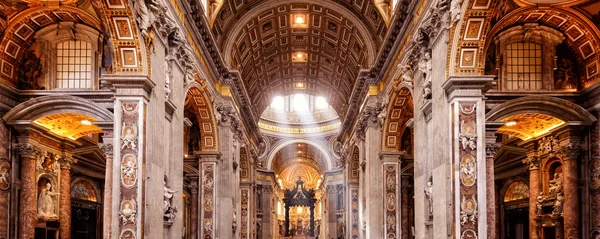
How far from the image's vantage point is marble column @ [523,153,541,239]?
18.4 meters

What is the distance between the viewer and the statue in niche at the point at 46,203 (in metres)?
17.0

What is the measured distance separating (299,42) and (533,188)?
15.9m

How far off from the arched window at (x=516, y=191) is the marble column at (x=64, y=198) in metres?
14.6

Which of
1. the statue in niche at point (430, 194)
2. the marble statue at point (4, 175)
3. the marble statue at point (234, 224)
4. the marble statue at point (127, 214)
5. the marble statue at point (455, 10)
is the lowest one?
the marble statue at point (234, 224)

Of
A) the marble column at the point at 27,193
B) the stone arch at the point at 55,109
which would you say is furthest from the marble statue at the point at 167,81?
the marble column at the point at 27,193

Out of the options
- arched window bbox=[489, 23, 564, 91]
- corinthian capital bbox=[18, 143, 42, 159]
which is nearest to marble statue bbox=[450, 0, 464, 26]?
arched window bbox=[489, 23, 564, 91]

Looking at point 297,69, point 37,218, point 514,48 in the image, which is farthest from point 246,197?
point 514,48

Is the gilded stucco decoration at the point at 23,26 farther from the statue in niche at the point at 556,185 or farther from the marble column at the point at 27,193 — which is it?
the statue in niche at the point at 556,185

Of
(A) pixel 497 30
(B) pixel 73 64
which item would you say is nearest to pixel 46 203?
(B) pixel 73 64

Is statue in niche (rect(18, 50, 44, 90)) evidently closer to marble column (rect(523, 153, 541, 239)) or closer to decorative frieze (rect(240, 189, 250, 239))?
marble column (rect(523, 153, 541, 239))

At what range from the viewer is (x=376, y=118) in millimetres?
24578

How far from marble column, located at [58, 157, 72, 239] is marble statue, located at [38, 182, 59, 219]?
70cm

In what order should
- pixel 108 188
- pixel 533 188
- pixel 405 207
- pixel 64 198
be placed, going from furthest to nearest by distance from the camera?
pixel 405 207 < pixel 64 198 < pixel 533 188 < pixel 108 188

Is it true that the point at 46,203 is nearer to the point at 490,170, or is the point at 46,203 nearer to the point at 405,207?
the point at 490,170
